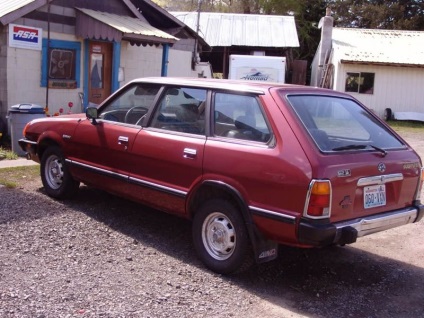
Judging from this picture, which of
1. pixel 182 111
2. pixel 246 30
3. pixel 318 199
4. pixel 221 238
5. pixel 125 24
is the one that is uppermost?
pixel 246 30

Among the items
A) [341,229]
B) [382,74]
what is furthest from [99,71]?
[382,74]

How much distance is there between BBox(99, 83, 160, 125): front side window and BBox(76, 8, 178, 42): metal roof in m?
5.99

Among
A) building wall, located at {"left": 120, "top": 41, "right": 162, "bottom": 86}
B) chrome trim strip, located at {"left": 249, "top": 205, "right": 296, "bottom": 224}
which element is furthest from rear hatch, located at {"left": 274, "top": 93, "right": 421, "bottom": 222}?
building wall, located at {"left": 120, "top": 41, "right": 162, "bottom": 86}

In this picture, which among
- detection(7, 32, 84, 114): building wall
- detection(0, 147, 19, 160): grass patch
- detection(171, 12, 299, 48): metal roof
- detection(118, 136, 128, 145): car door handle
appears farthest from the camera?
detection(171, 12, 299, 48): metal roof

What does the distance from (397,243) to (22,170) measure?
18.7ft

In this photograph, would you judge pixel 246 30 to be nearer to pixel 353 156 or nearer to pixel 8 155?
pixel 8 155

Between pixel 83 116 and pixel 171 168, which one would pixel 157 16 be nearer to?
pixel 83 116

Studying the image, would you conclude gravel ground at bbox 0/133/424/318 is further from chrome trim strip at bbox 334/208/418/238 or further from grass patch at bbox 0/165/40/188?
grass patch at bbox 0/165/40/188

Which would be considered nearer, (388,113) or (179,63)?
(179,63)

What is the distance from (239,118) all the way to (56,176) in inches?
119

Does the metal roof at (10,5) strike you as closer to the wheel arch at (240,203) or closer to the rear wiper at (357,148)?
the wheel arch at (240,203)

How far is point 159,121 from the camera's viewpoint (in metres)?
5.25

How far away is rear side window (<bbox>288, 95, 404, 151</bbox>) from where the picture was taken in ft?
14.3

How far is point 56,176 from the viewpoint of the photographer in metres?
6.57
